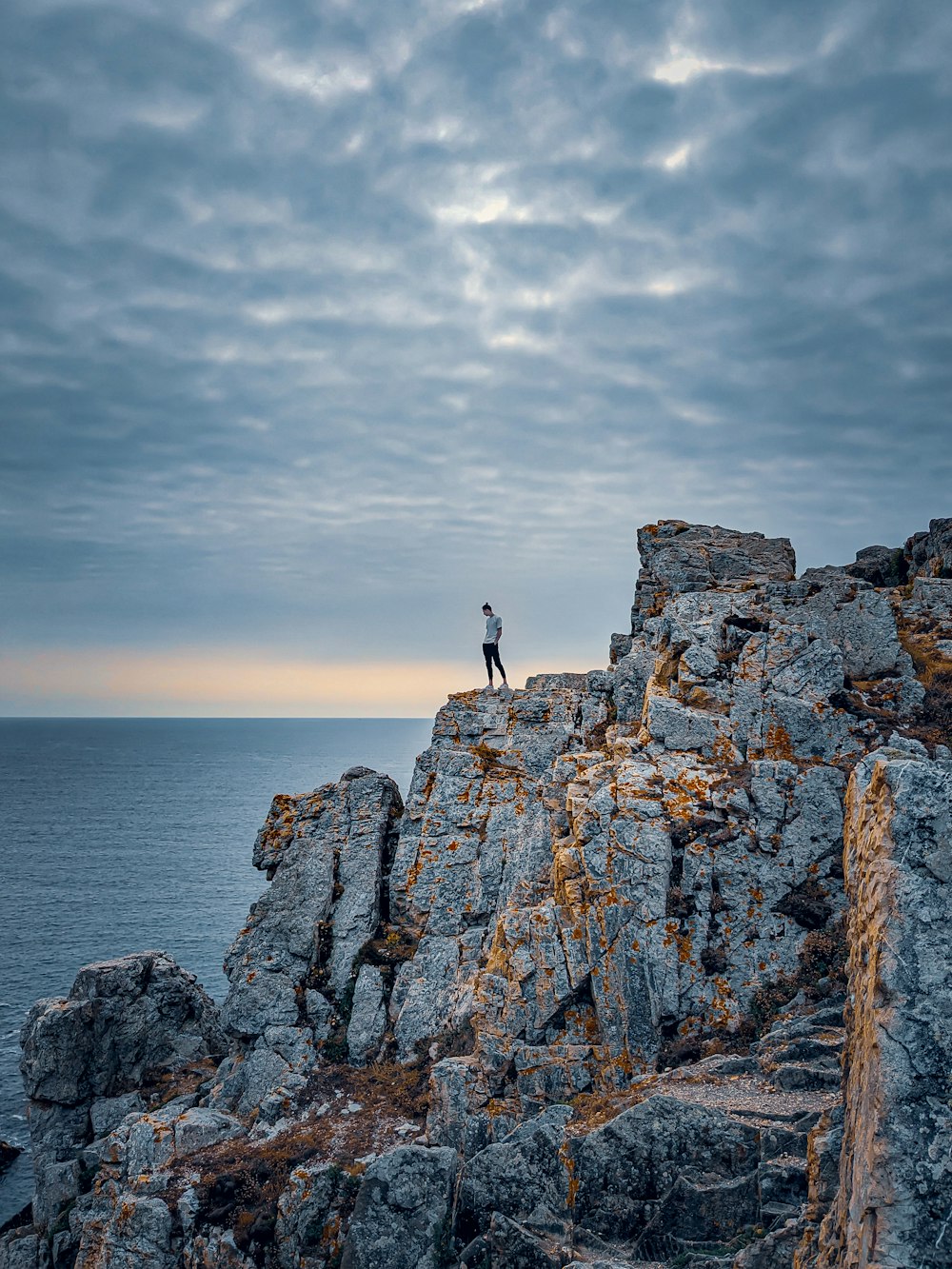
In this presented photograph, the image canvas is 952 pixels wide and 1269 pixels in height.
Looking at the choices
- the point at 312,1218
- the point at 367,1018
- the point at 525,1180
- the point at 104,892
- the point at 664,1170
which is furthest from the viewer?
the point at 104,892

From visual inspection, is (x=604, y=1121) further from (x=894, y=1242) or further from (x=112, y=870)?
(x=112, y=870)

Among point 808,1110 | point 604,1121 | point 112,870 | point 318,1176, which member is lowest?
point 112,870

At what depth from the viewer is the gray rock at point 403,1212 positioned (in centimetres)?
1498

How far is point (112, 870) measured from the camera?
351ft

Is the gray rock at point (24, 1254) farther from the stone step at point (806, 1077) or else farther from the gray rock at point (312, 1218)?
the stone step at point (806, 1077)

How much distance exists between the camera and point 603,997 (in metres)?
19.2

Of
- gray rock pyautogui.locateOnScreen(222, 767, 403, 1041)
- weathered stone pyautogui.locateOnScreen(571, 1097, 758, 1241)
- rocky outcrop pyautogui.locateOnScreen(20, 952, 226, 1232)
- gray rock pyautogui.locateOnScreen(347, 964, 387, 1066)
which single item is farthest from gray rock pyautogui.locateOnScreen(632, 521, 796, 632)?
rocky outcrop pyautogui.locateOnScreen(20, 952, 226, 1232)

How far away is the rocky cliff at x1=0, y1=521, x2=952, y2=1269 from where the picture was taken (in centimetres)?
1000

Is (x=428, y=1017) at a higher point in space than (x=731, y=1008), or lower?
lower

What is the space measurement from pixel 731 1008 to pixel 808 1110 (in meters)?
5.24

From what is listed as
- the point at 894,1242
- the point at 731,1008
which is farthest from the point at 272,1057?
the point at 894,1242

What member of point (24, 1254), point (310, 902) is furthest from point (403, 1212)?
point (24, 1254)

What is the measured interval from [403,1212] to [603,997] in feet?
21.8

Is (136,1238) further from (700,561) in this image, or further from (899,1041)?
(700,561)
